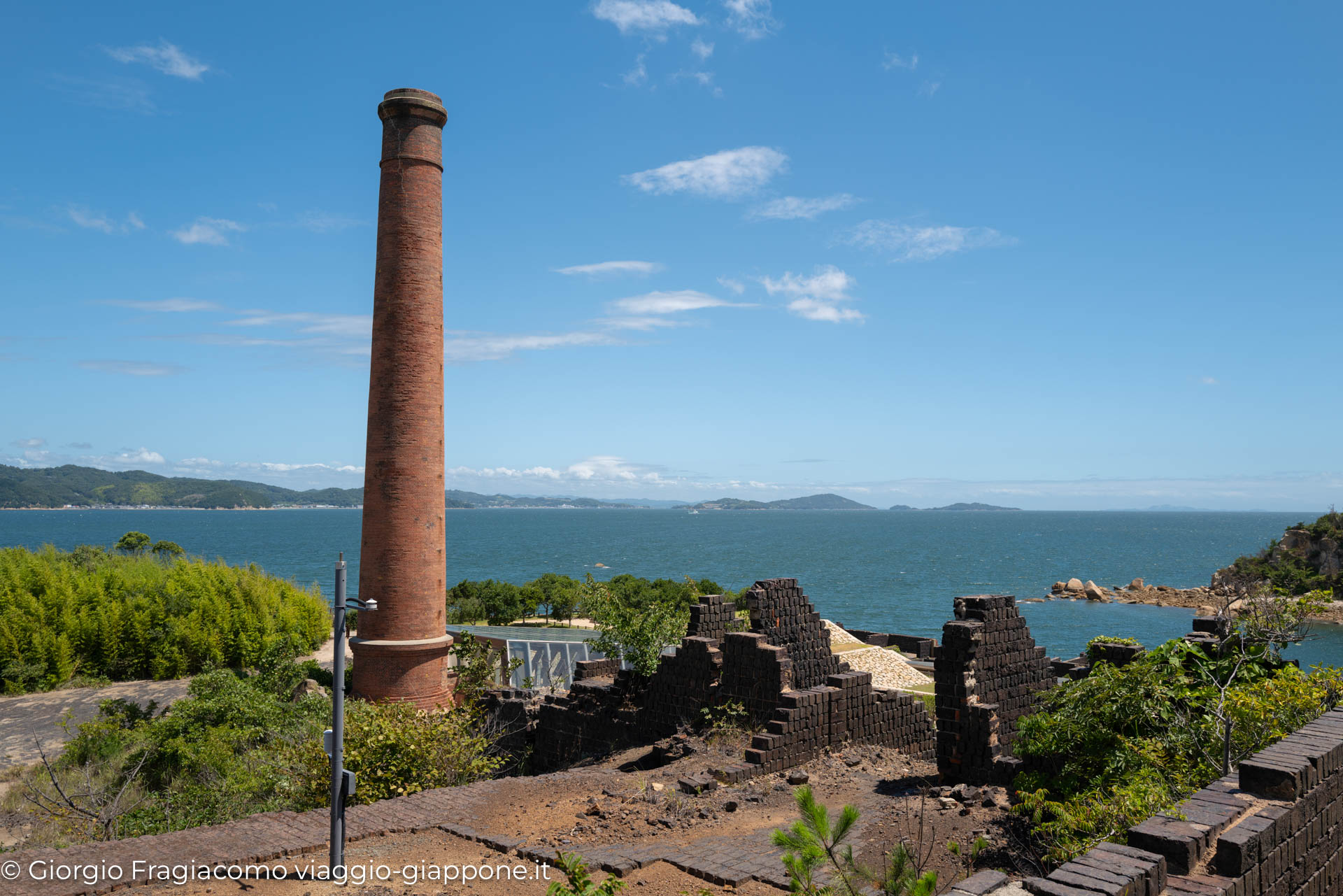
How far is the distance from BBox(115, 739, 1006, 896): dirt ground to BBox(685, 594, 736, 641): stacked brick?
304 centimetres

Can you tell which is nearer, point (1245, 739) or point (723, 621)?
point (1245, 739)

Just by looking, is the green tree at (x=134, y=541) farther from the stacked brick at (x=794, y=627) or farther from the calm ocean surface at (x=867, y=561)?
the stacked brick at (x=794, y=627)

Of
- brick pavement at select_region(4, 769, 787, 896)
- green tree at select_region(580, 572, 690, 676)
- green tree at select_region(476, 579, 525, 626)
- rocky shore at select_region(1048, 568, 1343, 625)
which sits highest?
green tree at select_region(580, 572, 690, 676)

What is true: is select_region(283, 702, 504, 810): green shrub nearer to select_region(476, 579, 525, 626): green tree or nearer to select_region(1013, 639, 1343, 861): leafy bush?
select_region(1013, 639, 1343, 861): leafy bush

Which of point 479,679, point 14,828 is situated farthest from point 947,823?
point 14,828

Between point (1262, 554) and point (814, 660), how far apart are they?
73468 millimetres

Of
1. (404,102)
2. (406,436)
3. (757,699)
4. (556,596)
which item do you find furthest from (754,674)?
(556,596)

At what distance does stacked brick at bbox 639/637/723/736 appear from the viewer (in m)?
16.7

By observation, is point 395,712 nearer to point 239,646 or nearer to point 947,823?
point 947,823

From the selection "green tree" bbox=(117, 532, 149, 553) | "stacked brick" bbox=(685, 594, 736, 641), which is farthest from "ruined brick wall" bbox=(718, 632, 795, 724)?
"green tree" bbox=(117, 532, 149, 553)

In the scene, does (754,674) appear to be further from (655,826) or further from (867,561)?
(867,561)

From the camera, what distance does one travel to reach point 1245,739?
29.7 feet

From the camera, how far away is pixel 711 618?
18375 mm

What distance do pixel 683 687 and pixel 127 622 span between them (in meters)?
24.6
